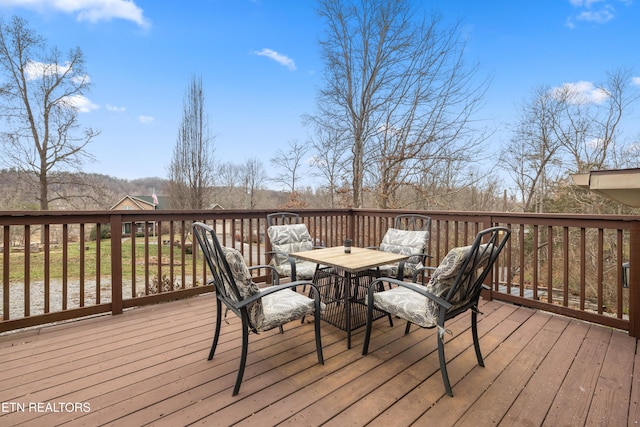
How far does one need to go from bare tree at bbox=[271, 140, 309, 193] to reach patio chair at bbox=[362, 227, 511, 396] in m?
8.77

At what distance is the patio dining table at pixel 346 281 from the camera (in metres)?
2.51

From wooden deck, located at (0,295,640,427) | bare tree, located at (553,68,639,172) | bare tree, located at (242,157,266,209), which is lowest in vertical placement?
wooden deck, located at (0,295,640,427)

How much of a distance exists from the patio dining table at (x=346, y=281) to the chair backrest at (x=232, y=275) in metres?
0.79

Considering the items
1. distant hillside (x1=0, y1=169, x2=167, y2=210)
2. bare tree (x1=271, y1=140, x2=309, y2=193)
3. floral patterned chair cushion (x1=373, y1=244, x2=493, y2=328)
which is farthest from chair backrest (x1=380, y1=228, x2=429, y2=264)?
distant hillside (x1=0, y1=169, x2=167, y2=210)

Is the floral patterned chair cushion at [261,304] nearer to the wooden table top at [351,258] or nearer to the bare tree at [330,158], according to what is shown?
the wooden table top at [351,258]

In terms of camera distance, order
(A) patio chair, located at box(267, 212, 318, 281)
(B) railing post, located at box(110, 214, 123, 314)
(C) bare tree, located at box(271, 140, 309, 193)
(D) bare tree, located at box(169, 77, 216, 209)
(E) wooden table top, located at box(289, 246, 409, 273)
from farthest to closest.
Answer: (C) bare tree, located at box(271, 140, 309, 193)
(D) bare tree, located at box(169, 77, 216, 209)
(A) patio chair, located at box(267, 212, 318, 281)
(B) railing post, located at box(110, 214, 123, 314)
(E) wooden table top, located at box(289, 246, 409, 273)

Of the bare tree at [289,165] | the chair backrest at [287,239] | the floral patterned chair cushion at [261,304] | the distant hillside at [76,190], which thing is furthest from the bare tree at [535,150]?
the distant hillside at [76,190]

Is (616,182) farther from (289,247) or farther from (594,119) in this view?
(594,119)

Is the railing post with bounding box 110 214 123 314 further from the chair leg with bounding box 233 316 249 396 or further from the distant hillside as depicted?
the distant hillside

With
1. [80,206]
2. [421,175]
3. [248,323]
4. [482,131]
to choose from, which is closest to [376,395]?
[248,323]

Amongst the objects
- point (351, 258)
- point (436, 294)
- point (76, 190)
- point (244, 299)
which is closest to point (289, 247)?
point (351, 258)

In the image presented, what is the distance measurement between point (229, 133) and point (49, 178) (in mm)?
5321

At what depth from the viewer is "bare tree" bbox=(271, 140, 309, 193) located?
34.6ft

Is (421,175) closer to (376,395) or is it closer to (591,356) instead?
(591,356)
